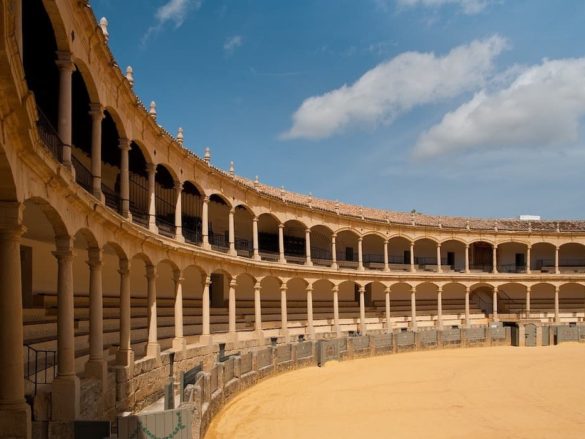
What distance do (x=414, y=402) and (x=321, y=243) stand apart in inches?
902

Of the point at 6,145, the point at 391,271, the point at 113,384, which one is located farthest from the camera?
the point at 391,271

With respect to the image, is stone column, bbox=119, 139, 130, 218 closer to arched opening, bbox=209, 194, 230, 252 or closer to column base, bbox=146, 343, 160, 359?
column base, bbox=146, 343, 160, 359

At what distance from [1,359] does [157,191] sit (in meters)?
17.0

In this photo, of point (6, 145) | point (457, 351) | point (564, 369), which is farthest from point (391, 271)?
point (6, 145)

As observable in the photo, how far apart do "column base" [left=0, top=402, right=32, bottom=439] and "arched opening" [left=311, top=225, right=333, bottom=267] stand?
29.5m

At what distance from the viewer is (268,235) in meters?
35.7


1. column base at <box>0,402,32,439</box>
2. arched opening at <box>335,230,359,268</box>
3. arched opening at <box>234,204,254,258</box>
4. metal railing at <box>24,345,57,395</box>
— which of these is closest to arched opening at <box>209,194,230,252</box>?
arched opening at <box>234,204,254,258</box>

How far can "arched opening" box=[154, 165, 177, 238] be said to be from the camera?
2272cm

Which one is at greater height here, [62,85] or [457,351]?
[62,85]

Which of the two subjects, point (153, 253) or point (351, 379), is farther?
point (351, 379)

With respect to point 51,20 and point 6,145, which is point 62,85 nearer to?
point 51,20

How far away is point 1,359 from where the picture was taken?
8500 mm

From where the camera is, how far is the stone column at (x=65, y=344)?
10852 millimetres

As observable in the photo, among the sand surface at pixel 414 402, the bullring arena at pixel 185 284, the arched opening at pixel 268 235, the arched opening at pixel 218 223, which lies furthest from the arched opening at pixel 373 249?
the sand surface at pixel 414 402
